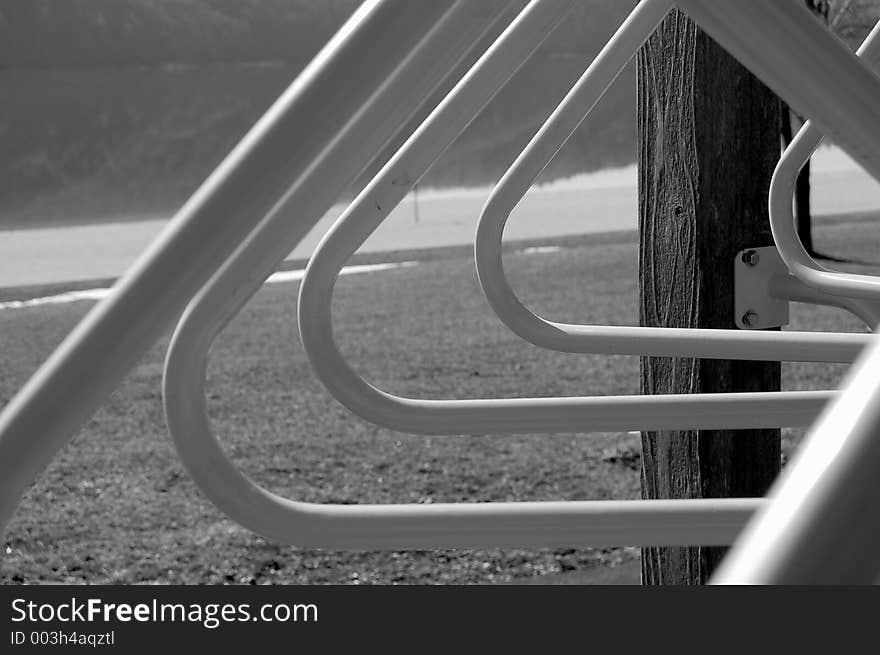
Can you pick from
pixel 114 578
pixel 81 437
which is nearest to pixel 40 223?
pixel 81 437

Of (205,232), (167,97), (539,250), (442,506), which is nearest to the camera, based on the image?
(205,232)

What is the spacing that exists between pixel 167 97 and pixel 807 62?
24.6m

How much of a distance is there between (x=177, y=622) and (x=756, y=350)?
1.61 ft

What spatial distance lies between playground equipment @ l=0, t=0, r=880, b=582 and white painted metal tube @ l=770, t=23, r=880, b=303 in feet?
0.08

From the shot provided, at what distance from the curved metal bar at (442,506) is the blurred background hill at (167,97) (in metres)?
16.3

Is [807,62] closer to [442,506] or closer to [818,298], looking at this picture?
[442,506]

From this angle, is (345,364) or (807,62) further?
(345,364)

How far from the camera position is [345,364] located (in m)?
0.69

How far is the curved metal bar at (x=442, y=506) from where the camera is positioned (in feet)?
1.60

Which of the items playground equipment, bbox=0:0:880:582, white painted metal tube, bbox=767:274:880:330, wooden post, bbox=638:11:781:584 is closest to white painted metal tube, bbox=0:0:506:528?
playground equipment, bbox=0:0:880:582

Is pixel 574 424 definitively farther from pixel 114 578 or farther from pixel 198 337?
pixel 114 578

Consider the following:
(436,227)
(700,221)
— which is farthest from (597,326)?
(436,227)

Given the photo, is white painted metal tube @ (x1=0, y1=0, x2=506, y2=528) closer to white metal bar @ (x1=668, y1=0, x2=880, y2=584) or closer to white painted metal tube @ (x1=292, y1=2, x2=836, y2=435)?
white metal bar @ (x1=668, y1=0, x2=880, y2=584)

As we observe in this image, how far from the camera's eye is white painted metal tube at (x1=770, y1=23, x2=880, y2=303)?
828 mm
